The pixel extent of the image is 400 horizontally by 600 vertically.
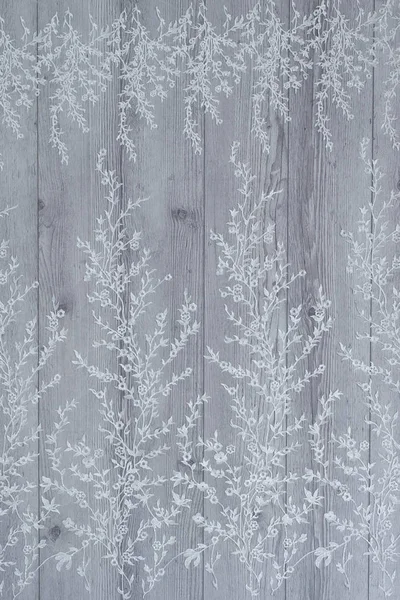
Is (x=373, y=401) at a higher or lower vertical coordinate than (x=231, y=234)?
lower

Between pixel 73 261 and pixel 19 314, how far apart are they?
0.14m

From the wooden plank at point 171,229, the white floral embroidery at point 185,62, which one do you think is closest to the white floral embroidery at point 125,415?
the wooden plank at point 171,229

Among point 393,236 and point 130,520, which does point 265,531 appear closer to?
point 130,520

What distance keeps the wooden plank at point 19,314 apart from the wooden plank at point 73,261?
0.02 meters

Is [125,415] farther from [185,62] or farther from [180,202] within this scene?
[185,62]

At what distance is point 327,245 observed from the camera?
1062 mm

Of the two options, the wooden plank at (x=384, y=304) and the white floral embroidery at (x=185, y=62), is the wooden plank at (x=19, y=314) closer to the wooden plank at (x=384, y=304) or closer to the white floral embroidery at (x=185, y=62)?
the white floral embroidery at (x=185, y=62)

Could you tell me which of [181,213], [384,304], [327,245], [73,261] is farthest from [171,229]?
[384,304]

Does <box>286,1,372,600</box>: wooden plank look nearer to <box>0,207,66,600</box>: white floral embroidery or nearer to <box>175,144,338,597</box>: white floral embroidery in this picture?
<box>175,144,338,597</box>: white floral embroidery

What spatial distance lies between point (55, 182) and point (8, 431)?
47 centimetres

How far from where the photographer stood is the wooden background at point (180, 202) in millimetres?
1049

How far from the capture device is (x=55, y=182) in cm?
105

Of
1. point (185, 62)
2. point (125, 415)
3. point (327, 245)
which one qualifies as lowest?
point (125, 415)

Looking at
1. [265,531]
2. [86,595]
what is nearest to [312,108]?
[265,531]
